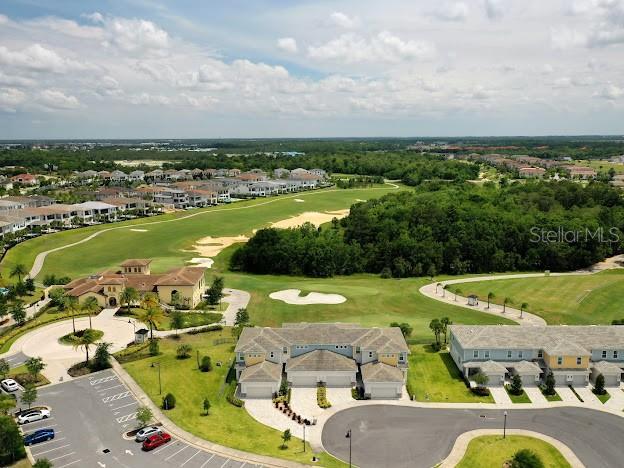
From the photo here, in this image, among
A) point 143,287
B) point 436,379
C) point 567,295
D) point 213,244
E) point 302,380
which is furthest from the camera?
point 213,244

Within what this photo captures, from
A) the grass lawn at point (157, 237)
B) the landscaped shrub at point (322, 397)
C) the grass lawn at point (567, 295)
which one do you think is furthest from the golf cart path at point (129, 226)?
the grass lawn at point (567, 295)

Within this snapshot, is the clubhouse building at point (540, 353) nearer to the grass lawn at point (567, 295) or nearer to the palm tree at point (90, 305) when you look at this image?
the grass lawn at point (567, 295)

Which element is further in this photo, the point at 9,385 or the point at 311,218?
the point at 311,218

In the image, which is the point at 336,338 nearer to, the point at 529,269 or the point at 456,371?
the point at 456,371

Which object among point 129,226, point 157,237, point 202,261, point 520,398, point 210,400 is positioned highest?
point 129,226

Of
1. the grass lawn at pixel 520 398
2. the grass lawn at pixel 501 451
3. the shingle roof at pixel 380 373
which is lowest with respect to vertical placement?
the grass lawn at pixel 520 398

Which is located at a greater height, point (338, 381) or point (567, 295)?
point (567, 295)

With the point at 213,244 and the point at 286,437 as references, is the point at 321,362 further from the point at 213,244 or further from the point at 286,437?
the point at 213,244

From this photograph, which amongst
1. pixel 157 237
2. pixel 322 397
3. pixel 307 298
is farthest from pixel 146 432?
pixel 157 237
